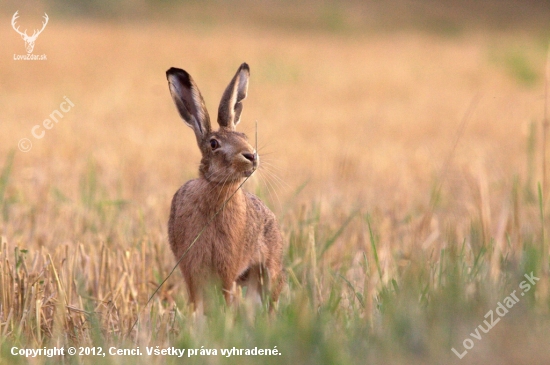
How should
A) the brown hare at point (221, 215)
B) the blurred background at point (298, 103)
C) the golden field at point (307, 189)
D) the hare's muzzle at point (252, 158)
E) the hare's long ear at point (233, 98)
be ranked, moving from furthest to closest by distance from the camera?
the blurred background at point (298, 103) → the hare's long ear at point (233, 98) → the brown hare at point (221, 215) → the hare's muzzle at point (252, 158) → the golden field at point (307, 189)

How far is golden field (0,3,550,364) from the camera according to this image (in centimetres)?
351

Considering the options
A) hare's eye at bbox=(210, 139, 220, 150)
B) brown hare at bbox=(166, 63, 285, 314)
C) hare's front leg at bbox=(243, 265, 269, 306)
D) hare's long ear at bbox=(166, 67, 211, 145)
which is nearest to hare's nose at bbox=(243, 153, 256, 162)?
brown hare at bbox=(166, 63, 285, 314)

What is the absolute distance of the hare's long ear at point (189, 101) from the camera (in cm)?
473

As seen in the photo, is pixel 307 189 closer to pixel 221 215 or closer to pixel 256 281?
pixel 256 281

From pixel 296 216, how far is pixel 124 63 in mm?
16322

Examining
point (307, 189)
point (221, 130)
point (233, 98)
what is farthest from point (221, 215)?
point (307, 189)

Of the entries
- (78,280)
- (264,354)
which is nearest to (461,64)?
(78,280)

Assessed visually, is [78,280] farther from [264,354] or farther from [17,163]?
[17,163]

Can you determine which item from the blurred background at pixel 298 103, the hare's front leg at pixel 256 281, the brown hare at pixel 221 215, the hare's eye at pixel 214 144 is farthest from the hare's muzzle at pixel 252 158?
the hare's front leg at pixel 256 281

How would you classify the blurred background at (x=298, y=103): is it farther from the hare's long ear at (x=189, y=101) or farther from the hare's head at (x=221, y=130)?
the hare's long ear at (x=189, y=101)

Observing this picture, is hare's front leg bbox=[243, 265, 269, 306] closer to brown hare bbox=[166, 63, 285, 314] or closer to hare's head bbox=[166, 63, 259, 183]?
brown hare bbox=[166, 63, 285, 314]

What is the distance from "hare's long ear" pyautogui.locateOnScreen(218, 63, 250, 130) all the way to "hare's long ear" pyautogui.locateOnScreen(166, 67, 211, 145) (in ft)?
0.37

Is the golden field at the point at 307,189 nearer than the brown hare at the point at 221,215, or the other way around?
the golden field at the point at 307,189

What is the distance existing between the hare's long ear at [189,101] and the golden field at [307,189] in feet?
1.50
